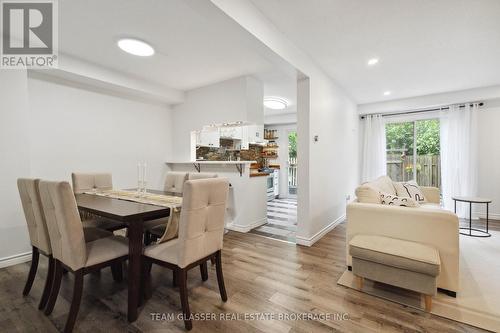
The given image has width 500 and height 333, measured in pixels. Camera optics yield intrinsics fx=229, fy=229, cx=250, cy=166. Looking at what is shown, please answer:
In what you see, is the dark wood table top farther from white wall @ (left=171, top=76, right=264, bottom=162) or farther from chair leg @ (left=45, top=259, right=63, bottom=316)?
white wall @ (left=171, top=76, right=264, bottom=162)

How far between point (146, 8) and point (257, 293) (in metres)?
2.75

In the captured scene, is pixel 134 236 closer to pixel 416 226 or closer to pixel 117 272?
pixel 117 272

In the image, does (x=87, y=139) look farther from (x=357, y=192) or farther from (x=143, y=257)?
(x=357, y=192)

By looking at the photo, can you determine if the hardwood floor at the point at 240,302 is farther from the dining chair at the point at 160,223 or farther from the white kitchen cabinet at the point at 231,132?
the white kitchen cabinet at the point at 231,132

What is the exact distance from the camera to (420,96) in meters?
4.79

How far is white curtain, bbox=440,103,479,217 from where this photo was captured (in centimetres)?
441

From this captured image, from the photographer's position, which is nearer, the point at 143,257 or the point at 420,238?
the point at 143,257

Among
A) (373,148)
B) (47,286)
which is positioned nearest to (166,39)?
(47,286)

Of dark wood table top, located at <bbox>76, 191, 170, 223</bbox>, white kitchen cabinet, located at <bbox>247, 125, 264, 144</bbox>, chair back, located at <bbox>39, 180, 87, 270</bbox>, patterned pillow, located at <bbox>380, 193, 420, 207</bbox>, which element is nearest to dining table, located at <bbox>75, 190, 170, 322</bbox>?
dark wood table top, located at <bbox>76, 191, 170, 223</bbox>

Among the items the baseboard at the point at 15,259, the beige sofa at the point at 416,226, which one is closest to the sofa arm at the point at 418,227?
the beige sofa at the point at 416,226

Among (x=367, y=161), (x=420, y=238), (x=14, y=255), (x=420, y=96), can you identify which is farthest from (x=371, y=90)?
(x=14, y=255)

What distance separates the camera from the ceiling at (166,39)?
2.06 metres

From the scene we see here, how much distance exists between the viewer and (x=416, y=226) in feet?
6.62

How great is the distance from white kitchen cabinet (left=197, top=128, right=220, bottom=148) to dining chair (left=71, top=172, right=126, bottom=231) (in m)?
1.77
